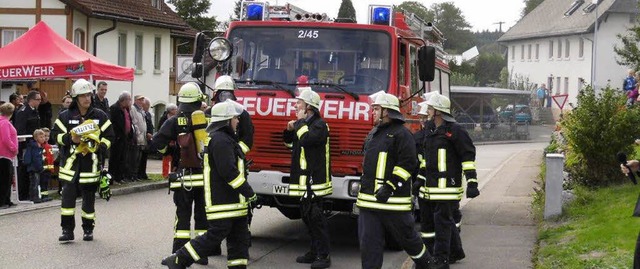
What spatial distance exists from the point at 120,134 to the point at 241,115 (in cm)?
857

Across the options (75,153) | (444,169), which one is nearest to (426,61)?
(444,169)

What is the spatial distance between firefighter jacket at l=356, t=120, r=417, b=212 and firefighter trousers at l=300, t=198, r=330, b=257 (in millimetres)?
1747

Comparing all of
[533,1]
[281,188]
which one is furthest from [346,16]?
[533,1]

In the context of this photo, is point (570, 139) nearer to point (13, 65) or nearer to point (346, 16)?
point (346, 16)

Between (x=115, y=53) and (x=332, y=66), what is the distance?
2541cm

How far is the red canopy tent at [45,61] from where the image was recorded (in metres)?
19.1

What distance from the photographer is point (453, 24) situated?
116 meters

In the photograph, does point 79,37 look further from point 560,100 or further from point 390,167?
point 390,167

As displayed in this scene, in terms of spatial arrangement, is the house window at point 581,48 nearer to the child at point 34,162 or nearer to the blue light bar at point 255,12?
the child at point 34,162

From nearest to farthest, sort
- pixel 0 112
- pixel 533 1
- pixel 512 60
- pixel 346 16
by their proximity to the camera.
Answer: pixel 346 16 → pixel 0 112 → pixel 512 60 → pixel 533 1

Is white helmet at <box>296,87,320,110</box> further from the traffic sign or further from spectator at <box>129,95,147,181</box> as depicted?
the traffic sign

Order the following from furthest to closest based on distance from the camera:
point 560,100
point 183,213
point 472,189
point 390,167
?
point 560,100 → point 183,213 → point 472,189 → point 390,167

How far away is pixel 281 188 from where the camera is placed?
11.3m

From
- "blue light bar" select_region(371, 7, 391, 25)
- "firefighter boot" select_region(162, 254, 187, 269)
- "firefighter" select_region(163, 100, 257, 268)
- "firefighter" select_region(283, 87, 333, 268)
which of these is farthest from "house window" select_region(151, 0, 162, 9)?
"firefighter" select_region(163, 100, 257, 268)
